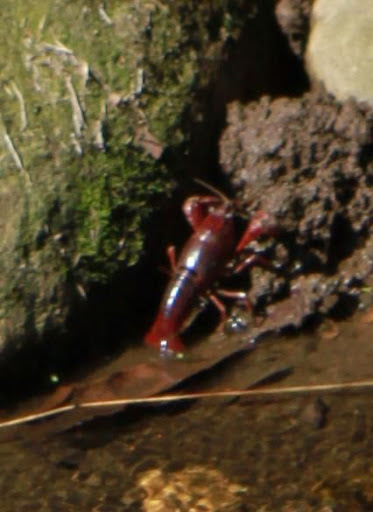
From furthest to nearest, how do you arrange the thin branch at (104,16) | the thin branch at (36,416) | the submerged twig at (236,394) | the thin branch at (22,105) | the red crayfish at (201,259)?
the red crayfish at (201,259) < the thin branch at (104,16) < the thin branch at (22,105) < the submerged twig at (236,394) < the thin branch at (36,416)

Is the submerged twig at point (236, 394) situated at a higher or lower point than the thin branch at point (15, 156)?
lower

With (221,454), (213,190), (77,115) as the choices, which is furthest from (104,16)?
(221,454)

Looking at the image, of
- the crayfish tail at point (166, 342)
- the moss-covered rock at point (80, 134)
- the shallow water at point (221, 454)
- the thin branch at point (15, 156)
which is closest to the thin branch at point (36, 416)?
the shallow water at point (221, 454)

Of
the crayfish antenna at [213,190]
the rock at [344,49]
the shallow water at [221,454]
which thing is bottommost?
the shallow water at [221,454]

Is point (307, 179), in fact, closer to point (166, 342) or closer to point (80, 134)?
point (166, 342)

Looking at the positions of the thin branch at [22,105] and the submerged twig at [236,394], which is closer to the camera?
the submerged twig at [236,394]

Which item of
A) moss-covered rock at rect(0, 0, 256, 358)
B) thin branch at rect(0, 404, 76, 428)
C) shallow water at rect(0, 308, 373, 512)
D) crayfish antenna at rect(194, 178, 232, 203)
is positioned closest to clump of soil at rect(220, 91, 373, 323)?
crayfish antenna at rect(194, 178, 232, 203)

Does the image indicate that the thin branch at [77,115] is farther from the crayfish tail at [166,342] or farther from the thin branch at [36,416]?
the thin branch at [36,416]
